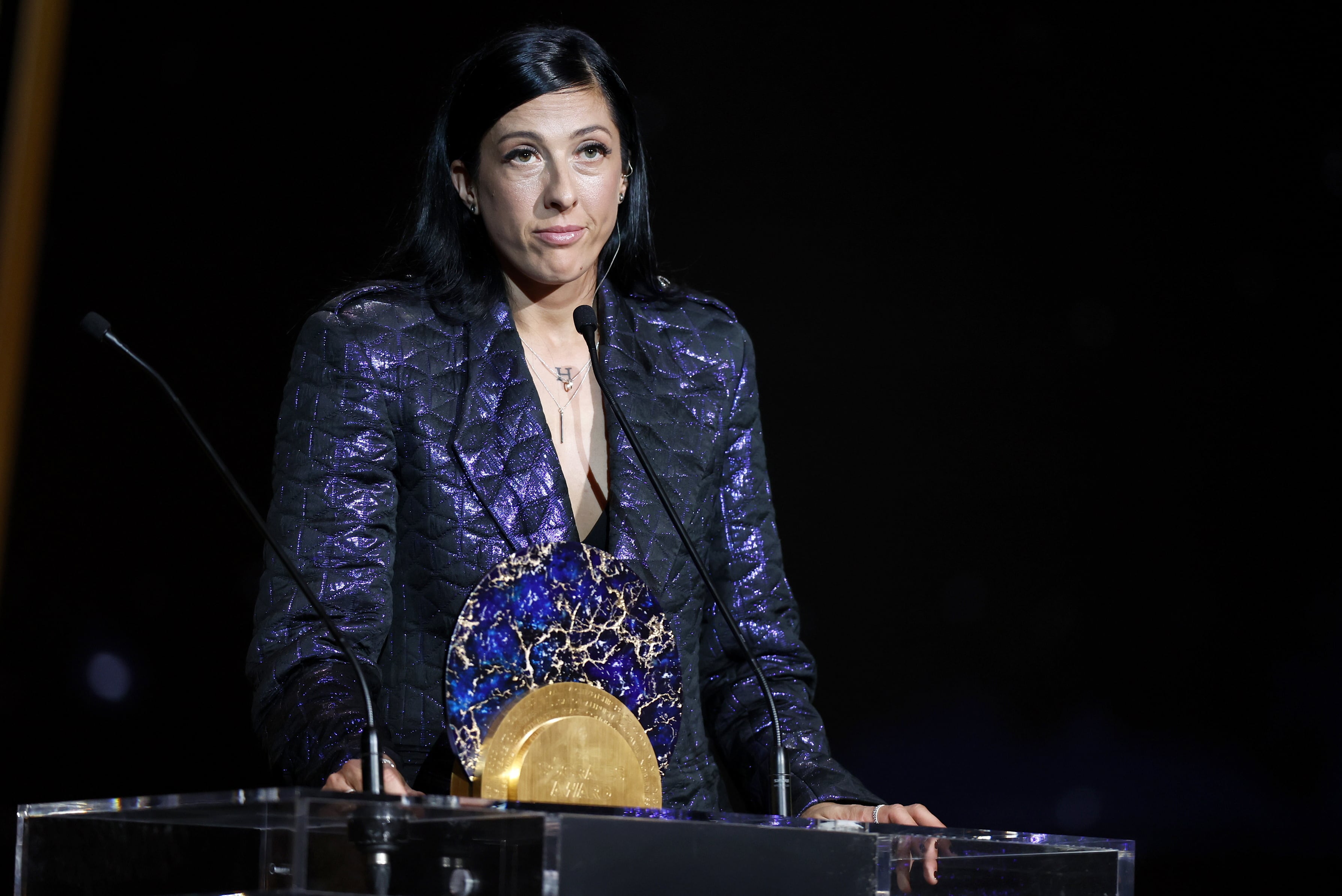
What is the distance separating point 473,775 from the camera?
3.51ft

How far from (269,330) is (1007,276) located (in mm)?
1424

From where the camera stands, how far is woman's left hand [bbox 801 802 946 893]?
0.92 m

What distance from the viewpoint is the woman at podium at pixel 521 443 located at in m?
1.42

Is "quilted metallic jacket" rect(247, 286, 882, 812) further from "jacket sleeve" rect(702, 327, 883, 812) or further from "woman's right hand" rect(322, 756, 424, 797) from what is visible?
"woman's right hand" rect(322, 756, 424, 797)

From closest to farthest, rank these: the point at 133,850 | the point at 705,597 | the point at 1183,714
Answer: the point at 133,850 → the point at 705,597 → the point at 1183,714

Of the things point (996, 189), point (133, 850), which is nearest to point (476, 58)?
point (133, 850)

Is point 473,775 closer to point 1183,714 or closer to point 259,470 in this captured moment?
point 259,470

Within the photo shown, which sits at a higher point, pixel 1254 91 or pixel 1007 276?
pixel 1254 91

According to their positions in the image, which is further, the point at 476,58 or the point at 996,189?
the point at 996,189

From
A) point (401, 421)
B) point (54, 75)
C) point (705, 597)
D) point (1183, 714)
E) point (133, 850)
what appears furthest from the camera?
point (1183, 714)

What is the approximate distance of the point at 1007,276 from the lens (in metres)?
2.66

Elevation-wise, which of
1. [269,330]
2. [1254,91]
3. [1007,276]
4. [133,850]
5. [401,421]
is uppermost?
[1254,91]

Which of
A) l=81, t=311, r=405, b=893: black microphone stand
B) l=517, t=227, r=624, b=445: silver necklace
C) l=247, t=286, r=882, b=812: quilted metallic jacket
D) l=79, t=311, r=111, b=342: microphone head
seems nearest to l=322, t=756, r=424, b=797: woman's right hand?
l=81, t=311, r=405, b=893: black microphone stand

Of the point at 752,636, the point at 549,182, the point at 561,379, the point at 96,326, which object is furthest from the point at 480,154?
the point at 752,636
